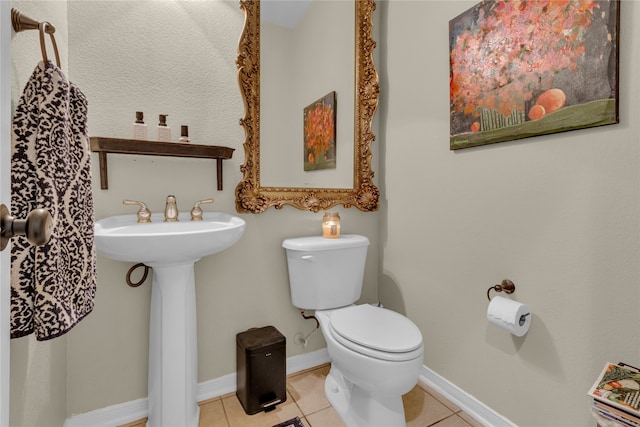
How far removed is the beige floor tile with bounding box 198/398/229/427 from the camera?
1.43 meters

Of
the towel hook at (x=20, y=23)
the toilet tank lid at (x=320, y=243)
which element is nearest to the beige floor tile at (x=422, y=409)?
the toilet tank lid at (x=320, y=243)

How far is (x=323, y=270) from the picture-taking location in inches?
64.1

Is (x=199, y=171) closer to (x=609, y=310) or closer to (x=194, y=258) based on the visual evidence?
(x=194, y=258)

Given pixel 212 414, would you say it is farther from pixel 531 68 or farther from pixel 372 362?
pixel 531 68

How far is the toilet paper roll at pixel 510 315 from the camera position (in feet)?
3.93

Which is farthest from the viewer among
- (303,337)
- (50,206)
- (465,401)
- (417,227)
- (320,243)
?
(303,337)

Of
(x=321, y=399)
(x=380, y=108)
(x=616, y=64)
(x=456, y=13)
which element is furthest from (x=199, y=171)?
(x=616, y=64)

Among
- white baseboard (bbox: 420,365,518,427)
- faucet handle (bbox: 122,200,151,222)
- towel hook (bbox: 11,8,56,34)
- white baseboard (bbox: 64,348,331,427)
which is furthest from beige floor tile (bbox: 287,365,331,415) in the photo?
towel hook (bbox: 11,8,56,34)

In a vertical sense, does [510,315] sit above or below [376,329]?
above

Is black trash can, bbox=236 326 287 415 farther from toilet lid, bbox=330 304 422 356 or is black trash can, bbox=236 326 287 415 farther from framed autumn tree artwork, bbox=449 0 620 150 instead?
framed autumn tree artwork, bbox=449 0 620 150

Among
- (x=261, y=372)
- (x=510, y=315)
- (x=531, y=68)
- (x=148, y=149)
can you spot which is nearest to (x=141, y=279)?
(x=148, y=149)

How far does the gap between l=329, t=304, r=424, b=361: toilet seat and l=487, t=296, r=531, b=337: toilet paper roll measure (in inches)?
12.0

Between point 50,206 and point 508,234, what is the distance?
1502 mm

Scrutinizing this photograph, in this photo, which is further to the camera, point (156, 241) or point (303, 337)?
point (303, 337)
